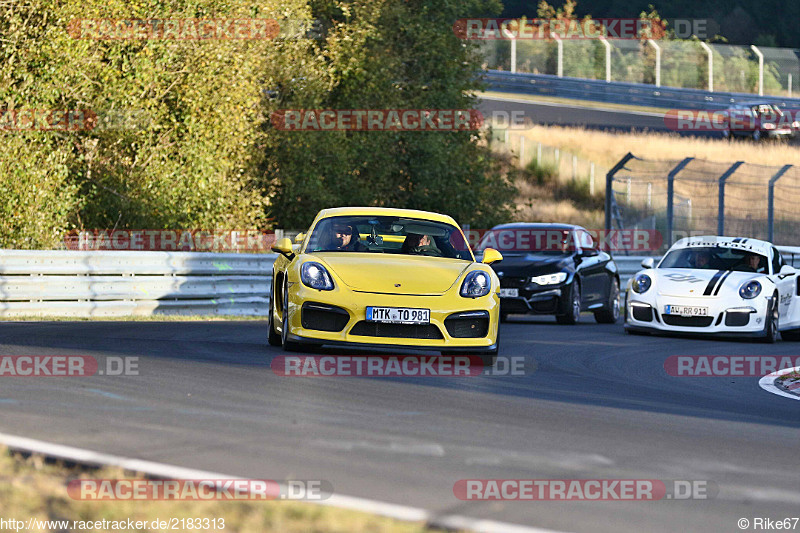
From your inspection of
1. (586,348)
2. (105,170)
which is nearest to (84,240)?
(105,170)

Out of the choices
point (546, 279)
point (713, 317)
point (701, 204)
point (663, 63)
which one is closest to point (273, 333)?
point (713, 317)

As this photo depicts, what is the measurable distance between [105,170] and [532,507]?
18.9 metres

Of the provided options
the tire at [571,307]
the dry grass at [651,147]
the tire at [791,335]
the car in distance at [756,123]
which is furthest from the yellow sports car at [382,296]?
the car in distance at [756,123]

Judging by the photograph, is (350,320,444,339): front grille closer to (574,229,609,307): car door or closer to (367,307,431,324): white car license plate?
(367,307,431,324): white car license plate

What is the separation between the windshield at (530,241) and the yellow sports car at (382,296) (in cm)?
735

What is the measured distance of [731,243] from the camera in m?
16.4

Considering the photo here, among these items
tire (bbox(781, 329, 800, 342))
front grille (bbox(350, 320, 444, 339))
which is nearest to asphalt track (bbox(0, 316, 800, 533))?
front grille (bbox(350, 320, 444, 339))

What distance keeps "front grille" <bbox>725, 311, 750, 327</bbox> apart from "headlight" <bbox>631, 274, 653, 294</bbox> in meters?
1.04

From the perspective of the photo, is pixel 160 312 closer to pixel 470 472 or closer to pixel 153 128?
pixel 153 128

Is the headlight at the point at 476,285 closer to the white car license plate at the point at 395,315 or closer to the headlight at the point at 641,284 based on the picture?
the white car license plate at the point at 395,315

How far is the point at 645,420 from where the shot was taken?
304 inches

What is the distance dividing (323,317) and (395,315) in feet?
1.97

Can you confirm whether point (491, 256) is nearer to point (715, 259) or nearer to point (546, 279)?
point (715, 259)

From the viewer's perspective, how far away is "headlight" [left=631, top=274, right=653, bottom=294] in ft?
51.3
